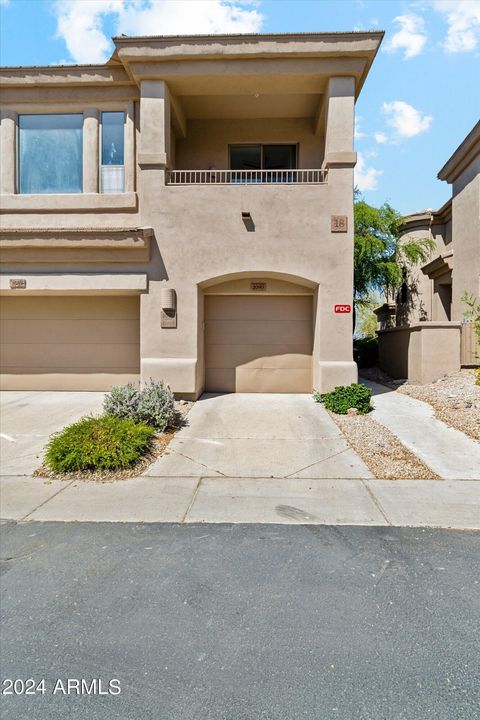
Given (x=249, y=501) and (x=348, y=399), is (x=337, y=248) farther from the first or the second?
(x=249, y=501)

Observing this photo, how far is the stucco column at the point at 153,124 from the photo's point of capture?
32.0 ft

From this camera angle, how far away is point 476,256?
1294 cm

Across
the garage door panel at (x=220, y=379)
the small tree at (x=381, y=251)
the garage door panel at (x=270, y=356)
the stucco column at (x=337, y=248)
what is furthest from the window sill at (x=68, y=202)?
the small tree at (x=381, y=251)

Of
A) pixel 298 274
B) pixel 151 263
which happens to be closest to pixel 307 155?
pixel 298 274

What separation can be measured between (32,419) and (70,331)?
130 inches

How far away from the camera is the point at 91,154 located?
1037 centimetres

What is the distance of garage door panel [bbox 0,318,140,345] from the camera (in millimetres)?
10914

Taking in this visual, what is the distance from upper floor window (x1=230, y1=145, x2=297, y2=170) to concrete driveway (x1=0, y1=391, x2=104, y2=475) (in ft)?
26.0

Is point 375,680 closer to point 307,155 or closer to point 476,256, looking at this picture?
point 307,155

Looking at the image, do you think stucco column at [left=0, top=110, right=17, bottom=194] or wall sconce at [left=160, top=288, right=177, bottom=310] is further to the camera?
stucco column at [left=0, top=110, right=17, bottom=194]

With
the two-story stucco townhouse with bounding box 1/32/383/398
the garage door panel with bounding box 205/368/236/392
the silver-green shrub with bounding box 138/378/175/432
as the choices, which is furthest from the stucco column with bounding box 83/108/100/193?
the silver-green shrub with bounding box 138/378/175/432

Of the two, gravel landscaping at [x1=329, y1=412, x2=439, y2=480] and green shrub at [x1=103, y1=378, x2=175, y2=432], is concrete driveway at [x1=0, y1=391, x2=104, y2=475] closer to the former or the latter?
green shrub at [x1=103, y1=378, x2=175, y2=432]

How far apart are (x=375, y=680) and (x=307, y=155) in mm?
12118

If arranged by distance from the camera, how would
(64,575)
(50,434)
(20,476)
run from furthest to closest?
(50,434) → (20,476) → (64,575)
